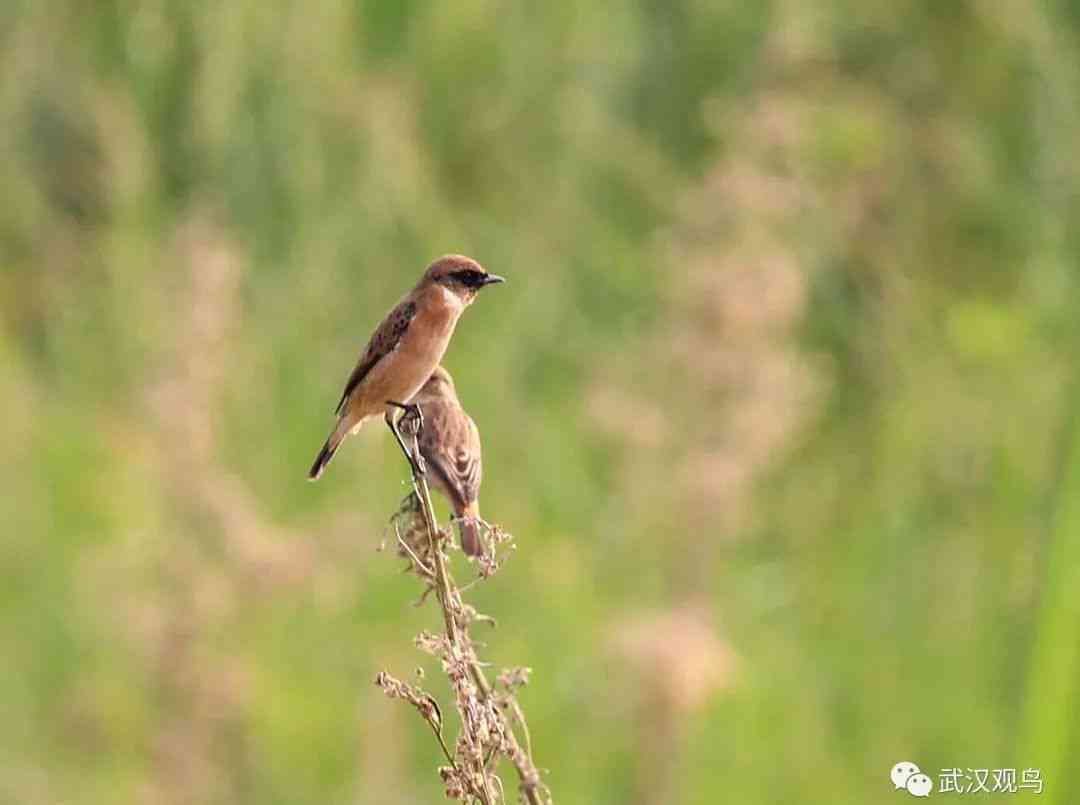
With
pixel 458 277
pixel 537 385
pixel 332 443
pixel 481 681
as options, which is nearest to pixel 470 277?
pixel 458 277

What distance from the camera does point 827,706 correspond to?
5680mm

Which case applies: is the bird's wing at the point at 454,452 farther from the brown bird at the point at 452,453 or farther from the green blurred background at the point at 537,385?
the green blurred background at the point at 537,385

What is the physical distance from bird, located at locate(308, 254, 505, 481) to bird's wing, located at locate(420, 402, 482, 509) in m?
0.28

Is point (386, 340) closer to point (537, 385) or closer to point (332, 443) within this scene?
point (332, 443)

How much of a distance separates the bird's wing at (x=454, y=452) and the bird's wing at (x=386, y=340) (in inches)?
12.0

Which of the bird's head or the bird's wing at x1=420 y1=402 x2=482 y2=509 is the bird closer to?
the bird's head

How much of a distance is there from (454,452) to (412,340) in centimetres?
43

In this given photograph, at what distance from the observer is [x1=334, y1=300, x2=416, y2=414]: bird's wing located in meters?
2.78

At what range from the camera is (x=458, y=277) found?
2814mm

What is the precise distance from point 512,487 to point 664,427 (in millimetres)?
735

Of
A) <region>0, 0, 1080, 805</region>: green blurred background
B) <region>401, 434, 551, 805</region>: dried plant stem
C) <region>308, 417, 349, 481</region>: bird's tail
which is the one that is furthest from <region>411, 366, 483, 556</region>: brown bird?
<region>0, 0, 1080, 805</region>: green blurred background

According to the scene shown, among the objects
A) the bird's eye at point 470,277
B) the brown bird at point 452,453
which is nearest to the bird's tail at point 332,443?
the brown bird at point 452,453

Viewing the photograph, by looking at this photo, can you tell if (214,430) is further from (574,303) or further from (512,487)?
(574,303)

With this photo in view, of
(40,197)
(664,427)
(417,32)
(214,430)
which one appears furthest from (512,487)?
(40,197)
